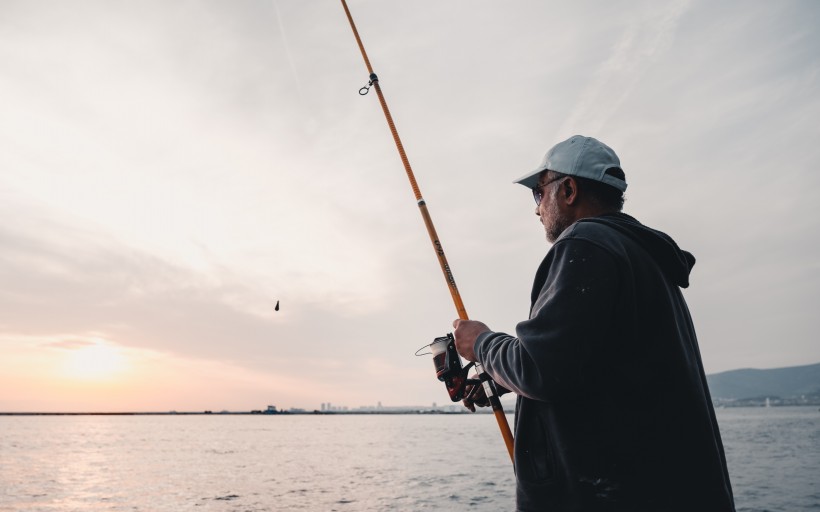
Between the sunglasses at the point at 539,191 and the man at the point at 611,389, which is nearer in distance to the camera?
the man at the point at 611,389

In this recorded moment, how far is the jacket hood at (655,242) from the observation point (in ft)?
6.64

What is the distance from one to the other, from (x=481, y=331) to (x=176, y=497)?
19416 millimetres

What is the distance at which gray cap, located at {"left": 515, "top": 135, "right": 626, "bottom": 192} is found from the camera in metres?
2.28

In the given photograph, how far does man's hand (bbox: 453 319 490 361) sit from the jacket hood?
0.81m

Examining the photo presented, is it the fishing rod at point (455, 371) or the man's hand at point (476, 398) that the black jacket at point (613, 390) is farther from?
the man's hand at point (476, 398)

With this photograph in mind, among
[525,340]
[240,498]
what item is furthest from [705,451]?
[240,498]

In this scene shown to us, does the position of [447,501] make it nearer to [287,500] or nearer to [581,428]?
[287,500]

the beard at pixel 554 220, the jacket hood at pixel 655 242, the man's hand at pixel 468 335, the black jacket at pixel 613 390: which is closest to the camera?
the black jacket at pixel 613 390

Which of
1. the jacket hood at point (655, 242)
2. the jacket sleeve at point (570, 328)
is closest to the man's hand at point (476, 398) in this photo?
the jacket sleeve at point (570, 328)

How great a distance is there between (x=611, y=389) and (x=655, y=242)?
65cm

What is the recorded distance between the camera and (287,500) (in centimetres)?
1703

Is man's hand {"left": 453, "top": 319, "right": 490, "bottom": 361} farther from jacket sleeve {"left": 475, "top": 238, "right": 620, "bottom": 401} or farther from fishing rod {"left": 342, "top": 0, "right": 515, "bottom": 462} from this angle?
jacket sleeve {"left": 475, "top": 238, "right": 620, "bottom": 401}

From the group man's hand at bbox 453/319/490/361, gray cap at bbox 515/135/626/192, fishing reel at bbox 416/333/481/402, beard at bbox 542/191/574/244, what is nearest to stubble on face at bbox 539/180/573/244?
beard at bbox 542/191/574/244

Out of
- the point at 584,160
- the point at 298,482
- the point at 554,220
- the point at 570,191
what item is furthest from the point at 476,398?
the point at 298,482
